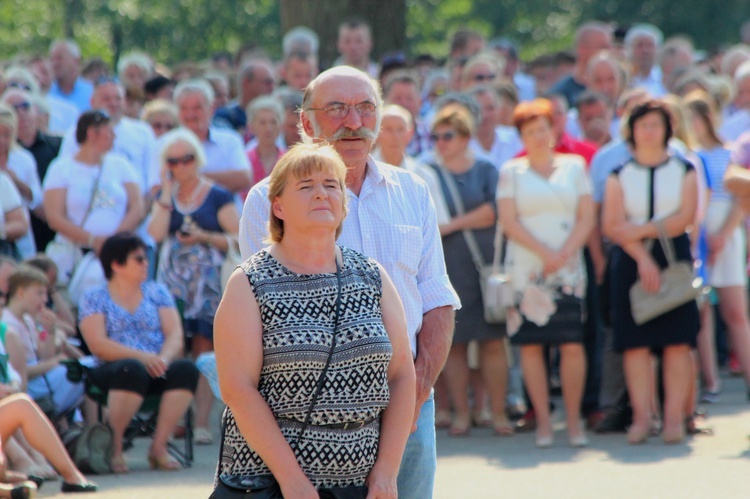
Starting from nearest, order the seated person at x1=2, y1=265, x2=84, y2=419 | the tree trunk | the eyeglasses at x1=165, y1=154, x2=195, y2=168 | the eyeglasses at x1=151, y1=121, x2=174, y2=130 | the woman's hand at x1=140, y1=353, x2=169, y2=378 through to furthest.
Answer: the woman's hand at x1=140, y1=353, x2=169, y2=378 → the seated person at x1=2, y1=265, x2=84, y2=419 → the eyeglasses at x1=165, y1=154, x2=195, y2=168 → the eyeglasses at x1=151, y1=121, x2=174, y2=130 → the tree trunk

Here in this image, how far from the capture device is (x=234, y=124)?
12.0m

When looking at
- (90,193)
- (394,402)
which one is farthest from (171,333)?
(394,402)

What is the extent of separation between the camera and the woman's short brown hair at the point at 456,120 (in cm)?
927

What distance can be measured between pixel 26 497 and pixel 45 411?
59.6 inches

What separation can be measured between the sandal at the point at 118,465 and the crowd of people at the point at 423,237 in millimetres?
14

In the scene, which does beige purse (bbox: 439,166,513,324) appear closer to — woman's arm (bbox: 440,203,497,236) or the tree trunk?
woman's arm (bbox: 440,203,497,236)

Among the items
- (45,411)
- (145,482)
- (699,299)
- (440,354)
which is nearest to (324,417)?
(440,354)

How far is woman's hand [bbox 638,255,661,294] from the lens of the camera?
867 cm

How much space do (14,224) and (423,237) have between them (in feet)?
19.4

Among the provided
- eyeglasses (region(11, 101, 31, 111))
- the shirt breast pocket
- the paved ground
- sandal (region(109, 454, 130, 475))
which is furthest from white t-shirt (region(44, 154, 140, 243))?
the shirt breast pocket

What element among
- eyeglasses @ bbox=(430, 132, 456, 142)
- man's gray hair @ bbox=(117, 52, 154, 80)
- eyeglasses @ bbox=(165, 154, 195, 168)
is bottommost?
eyeglasses @ bbox=(165, 154, 195, 168)

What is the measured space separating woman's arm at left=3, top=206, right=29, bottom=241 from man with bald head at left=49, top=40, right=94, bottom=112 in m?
3.92

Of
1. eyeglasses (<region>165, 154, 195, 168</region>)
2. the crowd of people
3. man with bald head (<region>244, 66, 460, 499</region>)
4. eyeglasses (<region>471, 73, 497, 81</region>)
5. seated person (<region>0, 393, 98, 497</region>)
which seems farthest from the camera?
eyeglasses (<region>471, 73, 497, 81</region>)

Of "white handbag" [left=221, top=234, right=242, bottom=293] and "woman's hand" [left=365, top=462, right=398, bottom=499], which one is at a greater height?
"white handbag" [left=221, top=234, right=242, bottom=293]
